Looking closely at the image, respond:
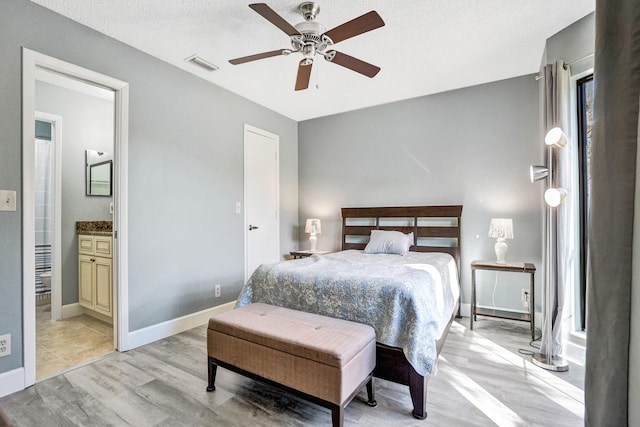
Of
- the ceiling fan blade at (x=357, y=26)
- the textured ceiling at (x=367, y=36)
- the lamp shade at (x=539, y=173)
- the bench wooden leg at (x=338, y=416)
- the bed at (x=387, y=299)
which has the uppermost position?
the textured ceiling at (x=367, y=36)

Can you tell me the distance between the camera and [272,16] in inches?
75.2

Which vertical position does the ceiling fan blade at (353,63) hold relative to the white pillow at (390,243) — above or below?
above

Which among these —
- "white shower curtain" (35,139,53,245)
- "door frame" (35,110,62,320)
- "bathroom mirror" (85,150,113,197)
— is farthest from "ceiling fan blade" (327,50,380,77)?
"white shower curtain" (35,139,53,245)

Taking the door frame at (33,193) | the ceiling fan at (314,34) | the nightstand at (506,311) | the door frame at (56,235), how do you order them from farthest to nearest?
the door frame at (56,235)
the nightstand at (506,311)
the door frame at (33,193)
the ceiling fan at (314,34)

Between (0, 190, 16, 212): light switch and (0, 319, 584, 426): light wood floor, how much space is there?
1237 mm

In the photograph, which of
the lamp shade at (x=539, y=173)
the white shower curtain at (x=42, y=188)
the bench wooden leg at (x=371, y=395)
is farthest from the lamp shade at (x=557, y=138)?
the white shower curtain at (x=42, y=188)

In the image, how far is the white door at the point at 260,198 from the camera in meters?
4.12

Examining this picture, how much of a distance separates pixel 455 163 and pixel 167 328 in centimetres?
371

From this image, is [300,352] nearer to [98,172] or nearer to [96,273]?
[96,273]

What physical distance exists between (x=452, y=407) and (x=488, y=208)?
95.2 inches

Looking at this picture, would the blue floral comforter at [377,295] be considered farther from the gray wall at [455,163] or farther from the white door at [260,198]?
the white door at [260,198]

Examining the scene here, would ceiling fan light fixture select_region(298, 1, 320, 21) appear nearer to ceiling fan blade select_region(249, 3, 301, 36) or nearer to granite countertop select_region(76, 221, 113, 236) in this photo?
ceiling fan blade select_region(249, 3, 301, 36)

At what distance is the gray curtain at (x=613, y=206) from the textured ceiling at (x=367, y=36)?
178 cm

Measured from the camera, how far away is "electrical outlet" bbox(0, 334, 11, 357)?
2.06m
